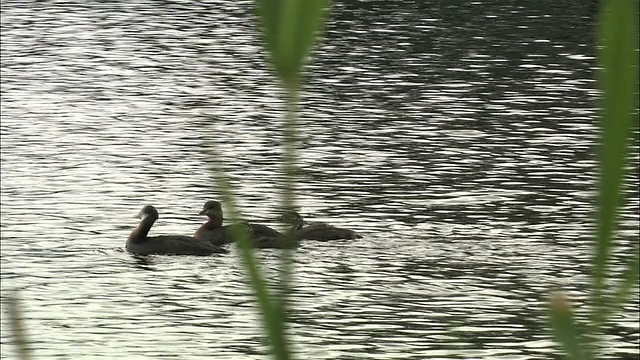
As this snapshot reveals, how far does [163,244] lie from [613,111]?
12.6 meters

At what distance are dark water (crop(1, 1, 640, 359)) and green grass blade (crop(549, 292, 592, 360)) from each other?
90 mm

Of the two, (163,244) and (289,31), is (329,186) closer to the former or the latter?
(163,244)

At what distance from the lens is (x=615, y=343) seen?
412 inches

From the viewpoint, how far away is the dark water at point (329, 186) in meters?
10.9

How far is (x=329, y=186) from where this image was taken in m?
15.7

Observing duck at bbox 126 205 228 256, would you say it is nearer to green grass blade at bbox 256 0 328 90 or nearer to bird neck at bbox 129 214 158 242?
bird neck at bbox 129 214 158 242

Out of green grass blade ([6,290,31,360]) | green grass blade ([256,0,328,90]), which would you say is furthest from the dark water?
green grass blade ([6,290,31,360])

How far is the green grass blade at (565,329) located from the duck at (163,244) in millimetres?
12467

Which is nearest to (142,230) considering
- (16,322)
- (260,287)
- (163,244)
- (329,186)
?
(163,244)

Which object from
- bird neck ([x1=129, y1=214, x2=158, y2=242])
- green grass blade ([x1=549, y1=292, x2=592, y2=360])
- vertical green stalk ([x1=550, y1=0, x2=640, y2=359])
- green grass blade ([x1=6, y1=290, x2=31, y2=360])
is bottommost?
bird neck ([x1=129, y1=214, x2=158, y2=242])

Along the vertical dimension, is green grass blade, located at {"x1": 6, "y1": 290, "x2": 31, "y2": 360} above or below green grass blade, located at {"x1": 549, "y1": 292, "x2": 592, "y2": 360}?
below

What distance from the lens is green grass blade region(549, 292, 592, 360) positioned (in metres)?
0.49

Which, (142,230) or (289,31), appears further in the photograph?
(142,230)

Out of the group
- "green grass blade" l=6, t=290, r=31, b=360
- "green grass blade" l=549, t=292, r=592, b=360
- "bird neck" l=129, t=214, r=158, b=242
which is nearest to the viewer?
"green grass blade" l=549, t=292, r=592, b=360
